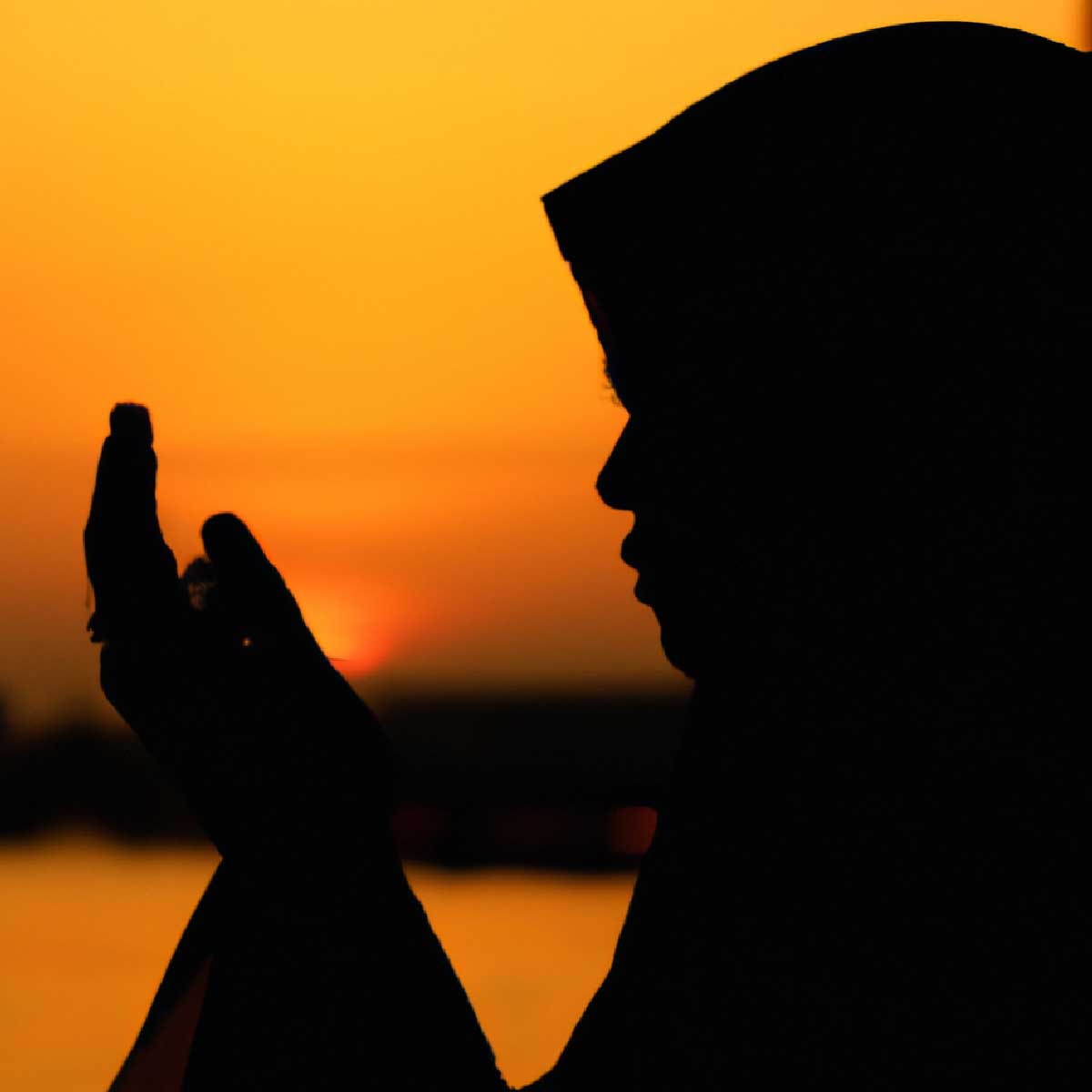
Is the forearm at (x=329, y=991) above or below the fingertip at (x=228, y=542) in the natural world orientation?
below

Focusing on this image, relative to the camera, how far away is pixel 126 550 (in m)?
0.52

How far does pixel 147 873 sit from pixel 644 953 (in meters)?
0.91

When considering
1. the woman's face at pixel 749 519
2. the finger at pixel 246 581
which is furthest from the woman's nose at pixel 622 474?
the finger at pixel 246 581

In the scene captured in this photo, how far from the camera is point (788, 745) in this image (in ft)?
1.75

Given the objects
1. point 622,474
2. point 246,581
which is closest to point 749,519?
point 622,474

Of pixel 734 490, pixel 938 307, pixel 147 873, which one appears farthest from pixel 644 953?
→ pixel 147 873

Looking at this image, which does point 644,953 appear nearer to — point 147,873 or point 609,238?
point 609,238

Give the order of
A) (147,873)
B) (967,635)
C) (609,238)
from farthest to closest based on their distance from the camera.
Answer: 1. (147,873)
2. (609,238)
3. (967,635)

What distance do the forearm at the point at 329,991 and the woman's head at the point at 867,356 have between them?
0.20 metres

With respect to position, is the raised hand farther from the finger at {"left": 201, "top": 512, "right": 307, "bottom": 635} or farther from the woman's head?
the woman's head

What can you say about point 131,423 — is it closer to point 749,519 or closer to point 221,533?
point 221,533

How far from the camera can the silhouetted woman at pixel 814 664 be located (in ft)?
1.64

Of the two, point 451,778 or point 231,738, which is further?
point 451,778

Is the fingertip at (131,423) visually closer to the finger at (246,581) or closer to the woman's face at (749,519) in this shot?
the finger at (246,581)
